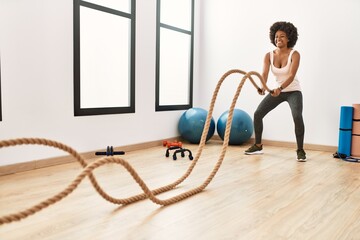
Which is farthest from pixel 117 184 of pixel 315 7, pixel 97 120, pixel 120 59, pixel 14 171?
pixel 315 7

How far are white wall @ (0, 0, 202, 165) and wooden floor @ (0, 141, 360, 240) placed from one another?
31 cm

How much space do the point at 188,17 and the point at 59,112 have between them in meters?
2.60

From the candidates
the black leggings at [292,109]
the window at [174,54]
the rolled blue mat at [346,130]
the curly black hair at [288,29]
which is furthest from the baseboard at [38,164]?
the rolled blue mat at [346,130]

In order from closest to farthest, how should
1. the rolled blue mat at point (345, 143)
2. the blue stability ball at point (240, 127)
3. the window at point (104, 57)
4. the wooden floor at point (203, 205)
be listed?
the wooden floor at point (203, 205), the window at point (104, 57), the rolled blue mat at point (345, 143), the blue stability ball at point (240, 127)

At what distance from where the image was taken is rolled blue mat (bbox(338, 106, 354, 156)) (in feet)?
13.1

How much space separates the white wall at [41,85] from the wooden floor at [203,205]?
1.02ft

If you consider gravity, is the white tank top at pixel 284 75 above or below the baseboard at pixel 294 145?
above

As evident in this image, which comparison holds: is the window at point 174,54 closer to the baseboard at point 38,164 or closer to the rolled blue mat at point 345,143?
the baseboard at point 38,164

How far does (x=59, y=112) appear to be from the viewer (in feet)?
11.2

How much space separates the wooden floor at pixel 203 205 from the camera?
182cm

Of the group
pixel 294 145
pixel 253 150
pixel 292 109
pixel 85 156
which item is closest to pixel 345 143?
pixel 292 109

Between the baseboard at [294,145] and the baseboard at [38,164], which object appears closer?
the baseboard at [38,164]

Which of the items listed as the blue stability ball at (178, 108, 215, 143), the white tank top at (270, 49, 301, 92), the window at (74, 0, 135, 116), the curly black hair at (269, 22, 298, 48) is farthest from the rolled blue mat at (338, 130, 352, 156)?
the window at (74, 0, 135, 116)

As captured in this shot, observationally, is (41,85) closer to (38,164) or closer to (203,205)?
(38,164)
